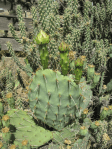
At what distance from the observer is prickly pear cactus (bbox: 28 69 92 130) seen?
A: 3.72 ft

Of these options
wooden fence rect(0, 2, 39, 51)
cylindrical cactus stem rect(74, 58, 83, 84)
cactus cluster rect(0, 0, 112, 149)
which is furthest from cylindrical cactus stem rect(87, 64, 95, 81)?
wooden fence rect(0, 2, 39, 51)

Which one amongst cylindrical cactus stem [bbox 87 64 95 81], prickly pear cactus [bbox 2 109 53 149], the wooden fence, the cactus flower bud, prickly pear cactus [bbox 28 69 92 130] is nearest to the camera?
the cactus flower bud

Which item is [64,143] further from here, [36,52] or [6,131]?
[36,52]

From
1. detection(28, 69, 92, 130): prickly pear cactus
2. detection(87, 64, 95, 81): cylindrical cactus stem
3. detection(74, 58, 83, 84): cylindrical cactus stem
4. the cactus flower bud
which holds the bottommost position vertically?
detection(28, 69, 92, 130): prickly pear cactus

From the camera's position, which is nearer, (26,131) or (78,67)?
(78,67)

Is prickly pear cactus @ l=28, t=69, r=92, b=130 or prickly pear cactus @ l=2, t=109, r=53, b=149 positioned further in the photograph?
prickly pear cactus @ l=2, t=109, r=53, b=149

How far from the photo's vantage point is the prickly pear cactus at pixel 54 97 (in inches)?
44.6

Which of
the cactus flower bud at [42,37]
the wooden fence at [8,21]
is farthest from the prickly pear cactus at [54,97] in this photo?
the wooden fence at [8,21]

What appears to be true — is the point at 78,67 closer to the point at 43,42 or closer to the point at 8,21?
the point at 43,42

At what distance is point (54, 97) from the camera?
46.4 inches

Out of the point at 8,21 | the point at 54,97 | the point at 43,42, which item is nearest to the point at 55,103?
the point at 54,97

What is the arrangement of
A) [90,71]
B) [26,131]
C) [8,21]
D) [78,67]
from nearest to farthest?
[78,67], [26,131], [90,71], [8,21]

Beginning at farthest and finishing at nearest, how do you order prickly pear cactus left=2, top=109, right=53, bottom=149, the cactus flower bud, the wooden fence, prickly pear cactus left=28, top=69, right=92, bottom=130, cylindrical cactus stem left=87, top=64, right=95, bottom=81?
the wooden fence → cylindrical cactus stem left=87, top=64, right=95, bottom=81 → prickly pear cactus left=2, top=109, right=53, bottom=149 → prickly pear cactus left=28, top=69, right=92, bottom=130 → the cactus flower bud

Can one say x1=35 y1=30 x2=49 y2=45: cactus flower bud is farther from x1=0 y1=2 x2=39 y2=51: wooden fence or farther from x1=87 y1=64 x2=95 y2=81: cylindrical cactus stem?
x1=0 y1=2 x2=39 y2=51: wooden fence
